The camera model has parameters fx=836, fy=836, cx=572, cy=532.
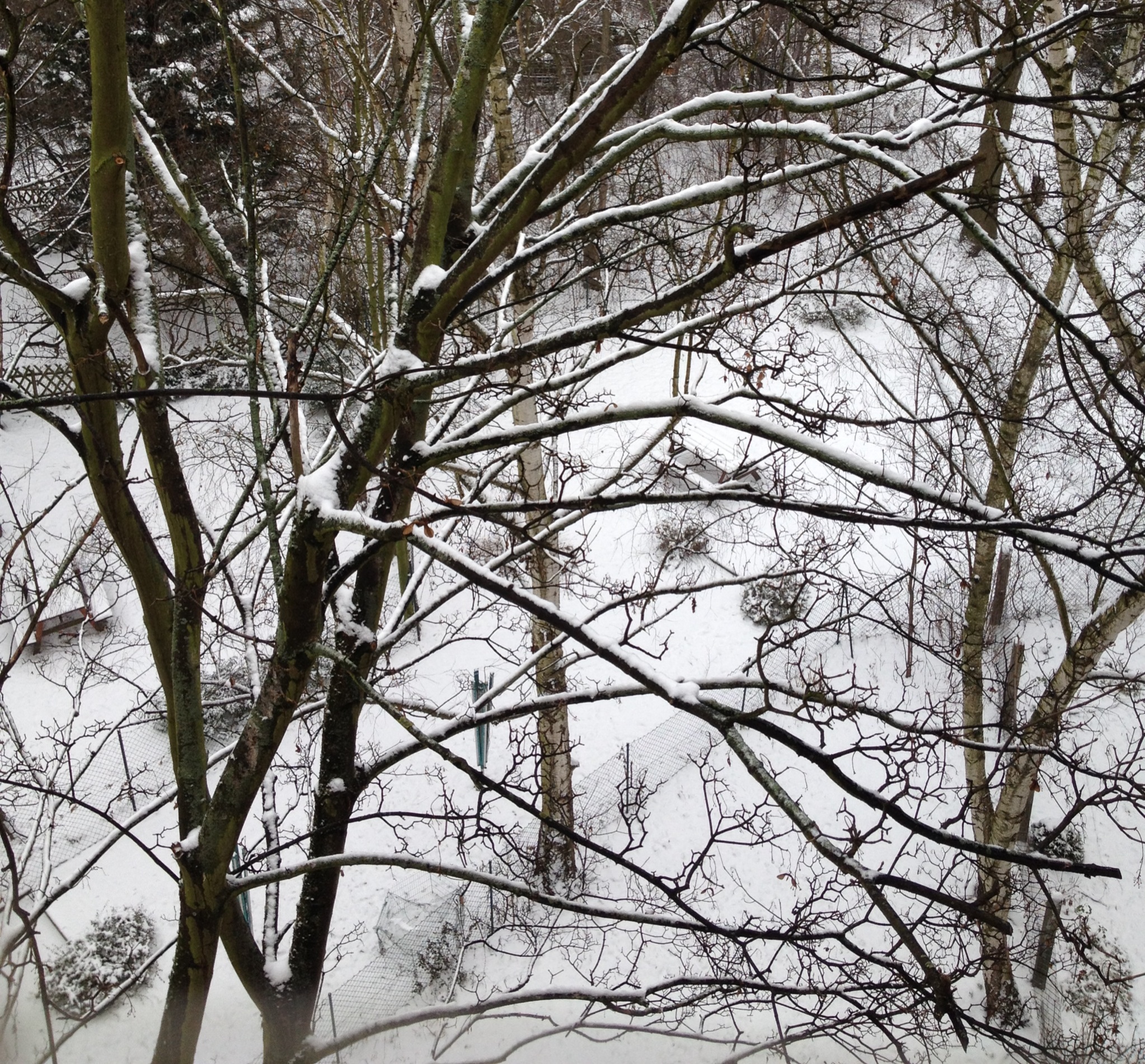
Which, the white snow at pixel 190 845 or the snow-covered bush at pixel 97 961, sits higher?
the snow-covered bush at pixel 97 961

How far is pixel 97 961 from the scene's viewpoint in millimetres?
7695

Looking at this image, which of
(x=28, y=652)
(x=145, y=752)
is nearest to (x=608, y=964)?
(x=145, y=752)

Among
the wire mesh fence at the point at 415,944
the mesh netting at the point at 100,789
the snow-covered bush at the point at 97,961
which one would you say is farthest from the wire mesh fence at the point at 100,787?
the wire mesh fence at the point at 415,944

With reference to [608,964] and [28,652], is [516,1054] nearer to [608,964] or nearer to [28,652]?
[608,964]

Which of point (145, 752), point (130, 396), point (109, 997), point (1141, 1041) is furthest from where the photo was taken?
point (145, 752)

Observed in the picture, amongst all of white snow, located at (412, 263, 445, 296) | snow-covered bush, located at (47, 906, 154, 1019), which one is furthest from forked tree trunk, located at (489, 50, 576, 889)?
snow-covered bush, located at (47, 906, 154, 1019)

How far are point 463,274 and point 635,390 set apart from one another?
13.1 m

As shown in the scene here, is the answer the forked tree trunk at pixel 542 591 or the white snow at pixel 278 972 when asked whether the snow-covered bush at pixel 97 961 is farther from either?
the white snow at pixel 278 972

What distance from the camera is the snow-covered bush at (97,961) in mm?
7527

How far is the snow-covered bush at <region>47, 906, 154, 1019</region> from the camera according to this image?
7527 mm

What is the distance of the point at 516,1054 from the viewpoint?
744 cm

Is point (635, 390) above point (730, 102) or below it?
above

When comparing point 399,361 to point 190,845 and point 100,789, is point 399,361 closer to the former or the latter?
point 190,845

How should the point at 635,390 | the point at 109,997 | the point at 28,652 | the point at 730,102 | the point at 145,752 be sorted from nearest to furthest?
the point at 730,102
the point at 109,997
the point at 145,752
the point at 28,652
the point at 635,390
